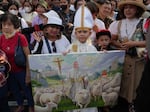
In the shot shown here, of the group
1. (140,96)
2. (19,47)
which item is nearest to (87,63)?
(19,47)

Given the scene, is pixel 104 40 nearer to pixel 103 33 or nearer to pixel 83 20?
pixel 103 33

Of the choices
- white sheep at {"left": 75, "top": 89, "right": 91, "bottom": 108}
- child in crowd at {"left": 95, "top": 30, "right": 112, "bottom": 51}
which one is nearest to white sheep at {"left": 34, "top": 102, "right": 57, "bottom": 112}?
white sheep at {"left": 75, "top": 89, "right": 91, "bottom": 108}

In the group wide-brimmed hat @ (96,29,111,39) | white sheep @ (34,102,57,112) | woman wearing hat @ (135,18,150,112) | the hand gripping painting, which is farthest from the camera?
wide-brimmed hat @ (96,29,111,39)

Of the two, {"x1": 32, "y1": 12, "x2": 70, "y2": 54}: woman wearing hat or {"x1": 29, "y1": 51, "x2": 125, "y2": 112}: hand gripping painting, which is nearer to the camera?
{"x1": 29, "y1": 51, "x2": 125, "y2": 112}: hand gripping painting

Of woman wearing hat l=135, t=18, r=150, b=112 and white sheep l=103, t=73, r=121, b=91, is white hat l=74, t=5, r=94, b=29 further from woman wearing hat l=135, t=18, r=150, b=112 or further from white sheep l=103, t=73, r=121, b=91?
woman wearing hat l=135, t=18, r=150, b=112

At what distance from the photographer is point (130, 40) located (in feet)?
13.7

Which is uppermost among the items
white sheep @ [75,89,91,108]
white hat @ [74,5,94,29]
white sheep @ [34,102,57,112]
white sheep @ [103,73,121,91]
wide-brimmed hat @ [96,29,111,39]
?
white hat @ [74,5,94,29]

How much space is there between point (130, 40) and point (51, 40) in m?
1.01

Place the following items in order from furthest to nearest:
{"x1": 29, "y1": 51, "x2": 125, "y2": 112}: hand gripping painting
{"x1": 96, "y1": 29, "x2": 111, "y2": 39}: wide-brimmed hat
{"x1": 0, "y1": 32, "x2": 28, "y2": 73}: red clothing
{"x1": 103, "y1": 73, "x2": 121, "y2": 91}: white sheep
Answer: {"x1": 96, "y1": 29, "x2": 111, "y2": 39}: wide-brimmed hat, {"x1": 0, "y1": 32, "x2": 28, "y2": 73}: red clothing, {"x1": 103, "y1": 73, "x2": 121, "y2": 91}: white sheep, {"x1": 29, "y1": 51, "x2": 125, "y2": 112}: hand gripping painting

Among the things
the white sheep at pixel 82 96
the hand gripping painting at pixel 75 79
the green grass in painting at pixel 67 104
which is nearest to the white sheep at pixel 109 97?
the hand gripping painting at pixel 75 79

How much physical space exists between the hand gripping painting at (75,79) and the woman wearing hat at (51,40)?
1.51 ft

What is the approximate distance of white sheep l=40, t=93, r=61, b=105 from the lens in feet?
13.0

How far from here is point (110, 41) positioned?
451 cm

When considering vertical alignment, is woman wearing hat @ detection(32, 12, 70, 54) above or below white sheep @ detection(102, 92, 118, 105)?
above
